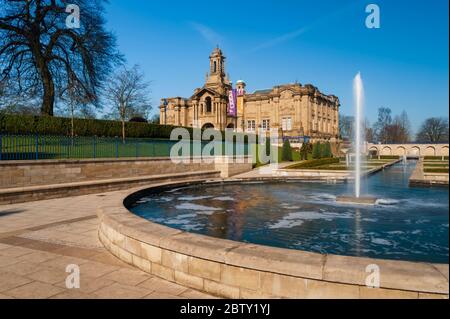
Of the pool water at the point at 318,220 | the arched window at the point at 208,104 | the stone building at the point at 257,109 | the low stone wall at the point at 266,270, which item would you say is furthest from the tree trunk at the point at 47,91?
the arched window at the point at 208,104

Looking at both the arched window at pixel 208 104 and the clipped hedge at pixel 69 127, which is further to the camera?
the arched window at pixel 208 104

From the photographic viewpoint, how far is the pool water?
19.2 feet

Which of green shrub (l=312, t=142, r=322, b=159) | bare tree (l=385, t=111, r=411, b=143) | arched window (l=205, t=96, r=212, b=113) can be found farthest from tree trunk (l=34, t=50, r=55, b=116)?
bare tree (l=385, t=111, r=411, b=143)

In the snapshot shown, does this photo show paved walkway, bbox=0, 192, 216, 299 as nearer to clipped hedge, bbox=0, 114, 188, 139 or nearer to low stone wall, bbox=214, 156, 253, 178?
clipped hedge, bbox=0, 114, 188, 139

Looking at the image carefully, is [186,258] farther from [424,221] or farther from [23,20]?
[23,20]

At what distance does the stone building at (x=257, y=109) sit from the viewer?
6788 cm

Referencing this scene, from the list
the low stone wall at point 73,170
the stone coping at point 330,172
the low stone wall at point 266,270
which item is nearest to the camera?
the low stone wall at point 266,270

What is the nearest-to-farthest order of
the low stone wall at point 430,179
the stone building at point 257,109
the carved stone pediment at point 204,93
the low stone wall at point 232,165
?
the low stone wall at point 430,179 → the low stone wall at point 232,165 → the stone building at point 257,109 → the carved stone pediment at point 204,93

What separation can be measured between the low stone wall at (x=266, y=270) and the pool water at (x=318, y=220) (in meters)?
0.77

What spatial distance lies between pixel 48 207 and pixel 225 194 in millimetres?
6421

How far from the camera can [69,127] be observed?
23.5m

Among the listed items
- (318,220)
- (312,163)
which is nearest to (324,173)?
(312,163)

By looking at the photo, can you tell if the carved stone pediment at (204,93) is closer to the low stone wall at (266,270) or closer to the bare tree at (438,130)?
the bare tree at (438,130)
